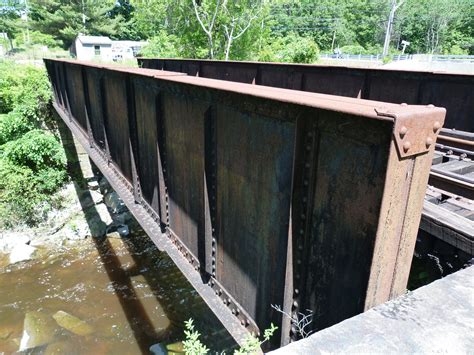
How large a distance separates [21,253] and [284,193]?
43.3 ft

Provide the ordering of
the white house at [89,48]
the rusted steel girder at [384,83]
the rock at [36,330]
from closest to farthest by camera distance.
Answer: the rusted steel girder at [384,83], the rock at [36,330], the white house at [89,48]

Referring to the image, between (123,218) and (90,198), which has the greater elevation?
(90,198)

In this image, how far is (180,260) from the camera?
417 cm

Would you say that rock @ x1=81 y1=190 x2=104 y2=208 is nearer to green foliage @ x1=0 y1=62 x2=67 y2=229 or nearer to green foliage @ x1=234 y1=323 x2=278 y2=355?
green foliage @ x1=0 y1=62 x2=67 y2=229

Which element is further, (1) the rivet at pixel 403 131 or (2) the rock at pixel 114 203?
(2) the rock at pixel 114 203

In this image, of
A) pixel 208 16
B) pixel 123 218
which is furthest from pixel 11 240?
pixel 208 16

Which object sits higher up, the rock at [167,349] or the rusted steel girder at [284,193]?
the rusted steel girder at [284,193]

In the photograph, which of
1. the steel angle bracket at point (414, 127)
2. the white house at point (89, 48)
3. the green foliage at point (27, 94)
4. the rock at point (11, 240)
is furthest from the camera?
the white house at point (89, 48)

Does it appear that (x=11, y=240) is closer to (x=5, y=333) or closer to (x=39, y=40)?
(x=5, y=333)

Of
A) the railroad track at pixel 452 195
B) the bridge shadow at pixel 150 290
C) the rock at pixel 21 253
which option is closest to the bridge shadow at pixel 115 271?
the bridge shadow at pixel 150 290

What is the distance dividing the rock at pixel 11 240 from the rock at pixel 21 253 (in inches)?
9.8

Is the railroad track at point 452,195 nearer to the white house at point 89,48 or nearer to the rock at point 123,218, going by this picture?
the rock at point 123,218

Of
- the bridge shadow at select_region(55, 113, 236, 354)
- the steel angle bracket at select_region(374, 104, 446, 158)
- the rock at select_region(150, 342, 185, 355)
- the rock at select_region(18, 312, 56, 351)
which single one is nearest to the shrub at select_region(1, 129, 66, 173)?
the bridge shadow at select_region(55, 113, 236, 354)

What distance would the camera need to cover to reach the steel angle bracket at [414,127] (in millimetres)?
1480
